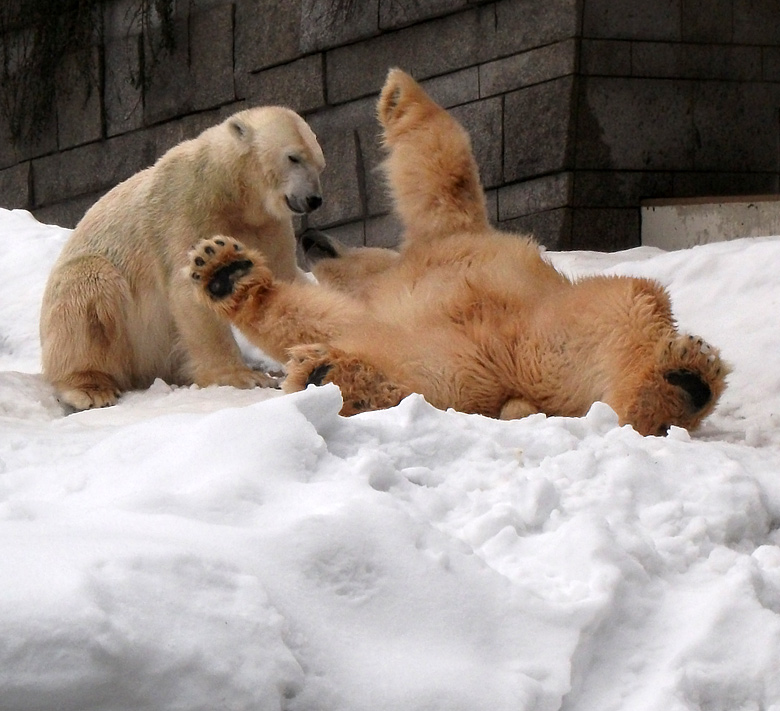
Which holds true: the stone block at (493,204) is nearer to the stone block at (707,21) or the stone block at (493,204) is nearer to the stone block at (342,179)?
the stone block at (342,179)

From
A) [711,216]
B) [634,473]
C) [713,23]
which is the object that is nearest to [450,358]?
[634,473]

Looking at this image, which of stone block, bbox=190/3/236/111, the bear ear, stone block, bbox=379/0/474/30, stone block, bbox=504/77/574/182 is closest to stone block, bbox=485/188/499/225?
stone block, bbox=504/77/574/182

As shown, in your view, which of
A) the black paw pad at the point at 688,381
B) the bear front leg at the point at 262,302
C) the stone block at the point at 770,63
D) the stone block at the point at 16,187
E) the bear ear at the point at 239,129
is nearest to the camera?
the black paw pad at the point at 688,381

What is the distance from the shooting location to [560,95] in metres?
6.74

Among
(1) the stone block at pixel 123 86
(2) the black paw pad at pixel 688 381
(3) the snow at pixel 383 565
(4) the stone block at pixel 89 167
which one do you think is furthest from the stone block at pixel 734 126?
(3) the snow at pixel 383 565

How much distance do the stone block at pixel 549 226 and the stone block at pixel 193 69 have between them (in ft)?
8.33

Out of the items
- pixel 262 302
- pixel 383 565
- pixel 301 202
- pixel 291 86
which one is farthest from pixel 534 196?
pixel 383 565

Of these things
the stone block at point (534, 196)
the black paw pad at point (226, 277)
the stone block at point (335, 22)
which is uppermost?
the stone block at point (335, 22)

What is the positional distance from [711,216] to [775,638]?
511 centimetres

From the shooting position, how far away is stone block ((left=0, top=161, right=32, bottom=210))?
9.48m

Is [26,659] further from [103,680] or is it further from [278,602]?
[278,602]

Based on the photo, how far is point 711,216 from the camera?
21.2 ft

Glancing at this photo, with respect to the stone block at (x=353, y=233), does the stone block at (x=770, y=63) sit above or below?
above

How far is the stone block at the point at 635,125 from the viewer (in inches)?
266
